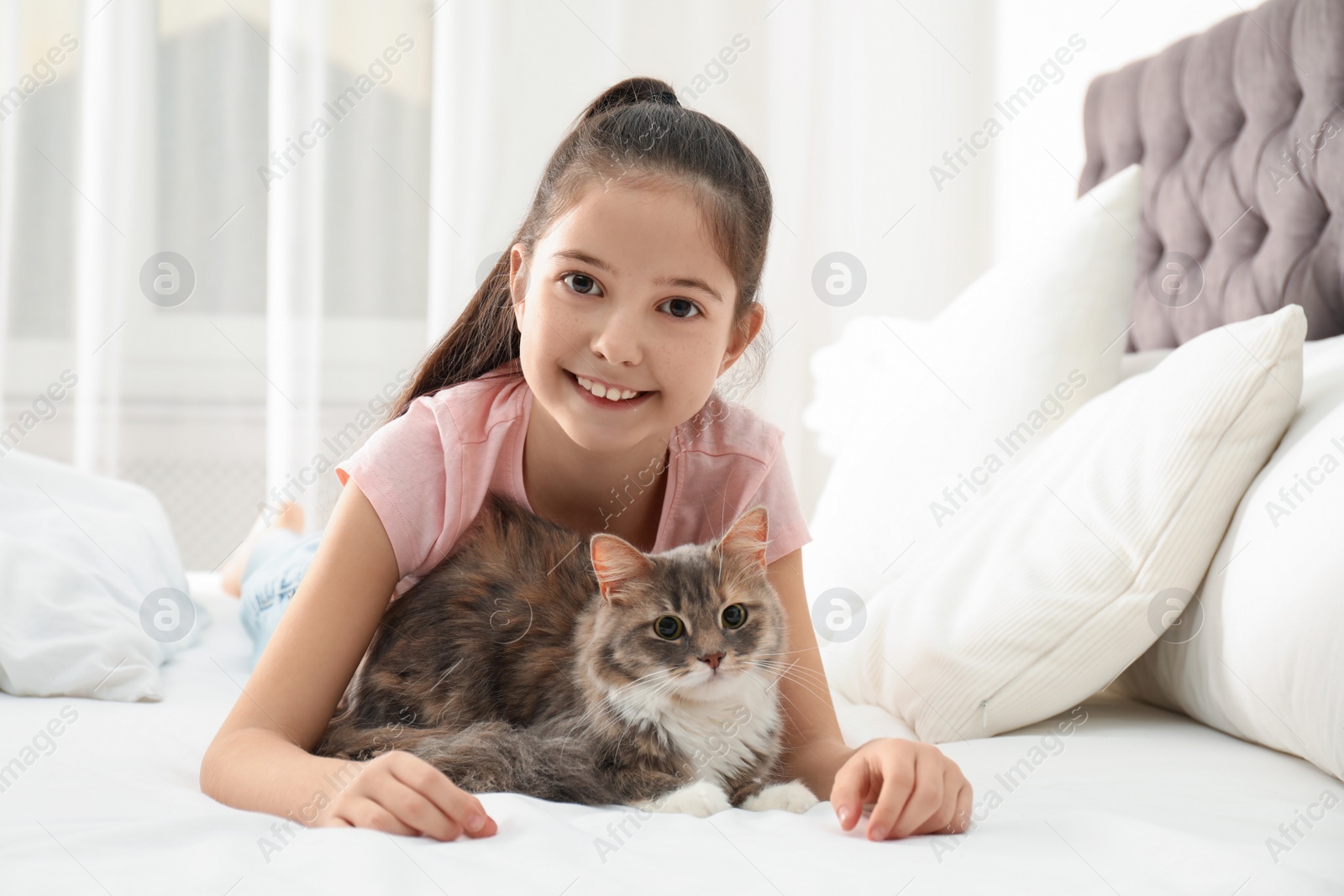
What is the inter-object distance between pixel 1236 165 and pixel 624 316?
1441mm

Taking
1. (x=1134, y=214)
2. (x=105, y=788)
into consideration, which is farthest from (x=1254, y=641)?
(x=105, y=788)

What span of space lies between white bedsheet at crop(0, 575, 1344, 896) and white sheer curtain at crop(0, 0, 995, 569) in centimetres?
237

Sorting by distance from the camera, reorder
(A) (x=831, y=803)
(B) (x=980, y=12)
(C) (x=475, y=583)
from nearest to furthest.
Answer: (A) (x=831, y=803), (C) (x=475, y=583), (B) (x=980, y=12)

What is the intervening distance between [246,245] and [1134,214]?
2.85m

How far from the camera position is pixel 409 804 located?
953 millimetres

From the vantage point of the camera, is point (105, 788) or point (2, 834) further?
point (105, 788)

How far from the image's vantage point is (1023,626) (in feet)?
4.60

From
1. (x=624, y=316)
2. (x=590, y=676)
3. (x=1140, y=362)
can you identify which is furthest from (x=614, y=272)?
(x=1140, y=362)

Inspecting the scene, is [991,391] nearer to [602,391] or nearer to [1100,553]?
[1100,553]

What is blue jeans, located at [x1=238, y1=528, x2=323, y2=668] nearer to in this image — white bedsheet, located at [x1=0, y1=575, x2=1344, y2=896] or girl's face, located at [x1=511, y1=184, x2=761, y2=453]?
white bedsheet, located at [x1=0, y1=575, x2=1344, y2=896]

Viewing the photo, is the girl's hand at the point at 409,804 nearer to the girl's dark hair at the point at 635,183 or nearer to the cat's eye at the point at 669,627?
the cat's eye at the point at 669,627

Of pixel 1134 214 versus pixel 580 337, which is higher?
pixel 1134 214

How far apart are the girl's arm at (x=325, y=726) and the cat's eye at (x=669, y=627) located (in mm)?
299

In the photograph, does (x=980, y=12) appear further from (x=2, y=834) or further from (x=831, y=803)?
→ (x=2, y=834)
